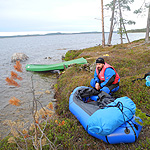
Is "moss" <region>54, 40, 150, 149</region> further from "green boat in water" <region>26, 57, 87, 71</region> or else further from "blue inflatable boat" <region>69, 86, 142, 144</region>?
"green boat in water" <region>26, 57, 87, 71</region>

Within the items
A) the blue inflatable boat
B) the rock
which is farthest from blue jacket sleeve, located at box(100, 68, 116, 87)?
the rock

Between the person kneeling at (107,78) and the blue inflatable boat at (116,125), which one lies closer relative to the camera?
the blue inflatable boat at (116,125)

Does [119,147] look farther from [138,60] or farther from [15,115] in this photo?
[138,60]

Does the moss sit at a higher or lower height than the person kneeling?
lower

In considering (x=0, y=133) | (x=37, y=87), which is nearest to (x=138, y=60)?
(x=37, y=87)

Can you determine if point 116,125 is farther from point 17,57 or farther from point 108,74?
point 17,57

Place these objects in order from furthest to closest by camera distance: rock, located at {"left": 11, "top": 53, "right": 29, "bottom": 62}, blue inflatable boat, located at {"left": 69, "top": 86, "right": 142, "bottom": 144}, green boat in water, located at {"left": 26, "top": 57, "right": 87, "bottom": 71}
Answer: rock, located at {"left": 11, "top": 53, "right": 29, "bottom": 62}, green boat in water, located at {"left": 26, "top": 57, "right": 87, "bottom": 71}, blue inflatable boat, located at {"left": 69, "top": 86, "right": 142, "bottom": 144}

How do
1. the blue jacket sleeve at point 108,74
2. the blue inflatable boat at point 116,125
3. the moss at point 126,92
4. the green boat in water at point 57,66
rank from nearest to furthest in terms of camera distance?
the blue inflatable boat at point 116,125
the moss at point 126,92
the blue jacket sleeve at point 108,74
the green boat in water at point 57,66

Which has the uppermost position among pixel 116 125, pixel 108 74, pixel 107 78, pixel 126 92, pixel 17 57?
pixel 108 74

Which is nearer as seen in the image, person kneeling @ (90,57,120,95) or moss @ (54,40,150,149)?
moss @ (54,40,150,149)

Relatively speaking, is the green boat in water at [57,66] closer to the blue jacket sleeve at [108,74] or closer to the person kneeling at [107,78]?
the person kneeling at [107,78]

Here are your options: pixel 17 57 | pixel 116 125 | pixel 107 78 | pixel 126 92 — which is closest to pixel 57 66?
pixel 107 78

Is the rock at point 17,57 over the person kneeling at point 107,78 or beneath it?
beneath

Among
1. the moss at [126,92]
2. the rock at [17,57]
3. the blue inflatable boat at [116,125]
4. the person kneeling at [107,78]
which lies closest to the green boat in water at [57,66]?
the moss at [126,92]
